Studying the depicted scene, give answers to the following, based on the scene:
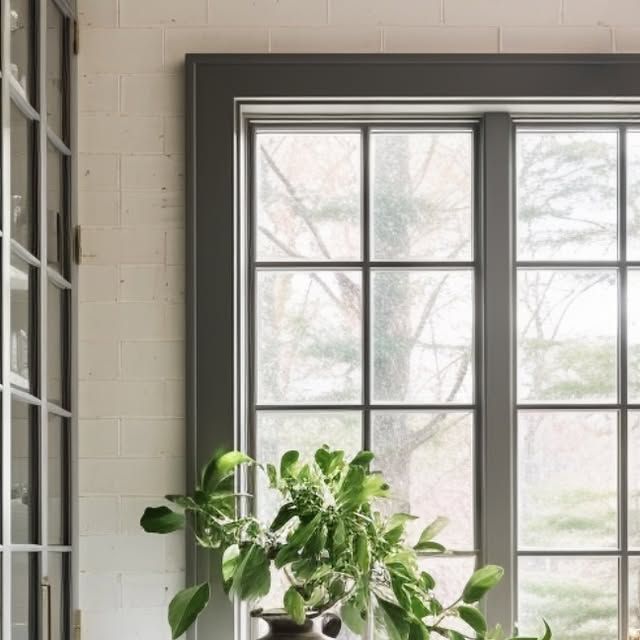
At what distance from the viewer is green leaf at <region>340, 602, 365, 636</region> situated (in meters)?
2.67

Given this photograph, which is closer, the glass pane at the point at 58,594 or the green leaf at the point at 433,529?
the glass pane at the point at 58,594

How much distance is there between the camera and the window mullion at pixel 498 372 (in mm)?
3035

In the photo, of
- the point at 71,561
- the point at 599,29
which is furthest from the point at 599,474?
the point at 71,561

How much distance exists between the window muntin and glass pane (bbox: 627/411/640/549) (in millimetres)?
404

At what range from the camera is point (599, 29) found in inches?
117

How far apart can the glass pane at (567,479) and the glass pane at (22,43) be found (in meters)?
1.49

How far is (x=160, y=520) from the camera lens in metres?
2.74

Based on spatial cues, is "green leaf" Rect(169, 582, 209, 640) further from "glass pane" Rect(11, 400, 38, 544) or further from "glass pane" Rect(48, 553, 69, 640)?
"glass pane" Rect(11, 400, 38, 544)

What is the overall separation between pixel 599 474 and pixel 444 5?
1264mm

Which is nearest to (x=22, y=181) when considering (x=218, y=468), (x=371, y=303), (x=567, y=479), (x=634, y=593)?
(x=218, y=468)

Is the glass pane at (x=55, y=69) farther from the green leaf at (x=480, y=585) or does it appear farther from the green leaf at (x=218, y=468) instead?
the green leaf at (x=480, y=585)

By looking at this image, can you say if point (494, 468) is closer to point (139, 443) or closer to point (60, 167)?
point (139, 443)

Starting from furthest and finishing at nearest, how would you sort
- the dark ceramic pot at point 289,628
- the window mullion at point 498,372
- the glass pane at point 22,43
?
the window mullion at point 498,372 < the dark ceramic pot at point 289,628 < the glass pane at point 22,43

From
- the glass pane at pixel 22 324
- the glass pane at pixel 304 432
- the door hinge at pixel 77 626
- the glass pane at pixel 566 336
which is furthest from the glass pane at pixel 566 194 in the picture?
the door hinge at pixel 77 626
